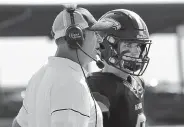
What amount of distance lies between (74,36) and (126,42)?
0.71m

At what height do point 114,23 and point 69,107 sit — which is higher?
point 114,23

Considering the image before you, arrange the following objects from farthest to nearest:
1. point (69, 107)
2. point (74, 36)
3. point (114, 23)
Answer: point (114, 23) → point (74, 36) → point (69, 107)

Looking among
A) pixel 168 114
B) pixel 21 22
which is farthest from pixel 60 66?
pixel 168 114

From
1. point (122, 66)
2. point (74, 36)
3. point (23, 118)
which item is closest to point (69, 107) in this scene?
point (74, 36)

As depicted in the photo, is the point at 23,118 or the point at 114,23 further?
the point at 114,23

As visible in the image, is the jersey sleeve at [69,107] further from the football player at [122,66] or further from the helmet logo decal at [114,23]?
the helmet logo decal at [114,23]

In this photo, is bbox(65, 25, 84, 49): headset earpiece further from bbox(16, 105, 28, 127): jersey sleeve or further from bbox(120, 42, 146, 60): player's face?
bbox(120, 42, 146, 60): player's face

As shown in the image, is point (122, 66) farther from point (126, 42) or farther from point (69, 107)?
point (69, 107)

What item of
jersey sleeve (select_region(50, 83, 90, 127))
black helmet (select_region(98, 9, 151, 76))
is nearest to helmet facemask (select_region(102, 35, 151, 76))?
black helmet (select_region(98, 9, 151, 76))

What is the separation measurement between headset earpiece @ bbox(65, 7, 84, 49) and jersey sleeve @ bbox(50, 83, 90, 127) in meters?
0.20

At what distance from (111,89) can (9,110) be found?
1329 centimetres

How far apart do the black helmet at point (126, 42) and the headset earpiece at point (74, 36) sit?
538mm

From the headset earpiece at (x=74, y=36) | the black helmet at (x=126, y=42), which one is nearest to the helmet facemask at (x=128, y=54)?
the black helmet at (x=126, y=42)

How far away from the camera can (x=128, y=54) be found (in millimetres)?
3307
